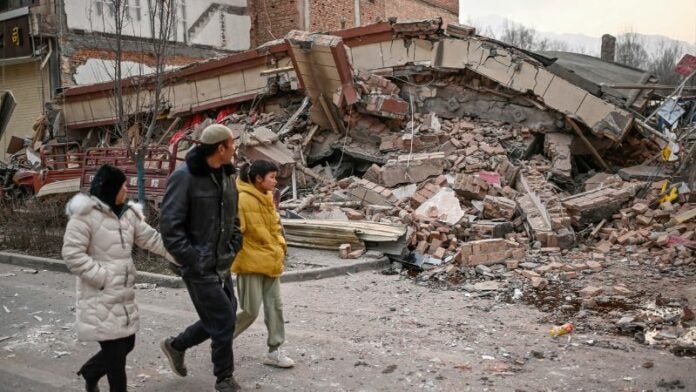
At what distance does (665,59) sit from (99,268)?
197 feet

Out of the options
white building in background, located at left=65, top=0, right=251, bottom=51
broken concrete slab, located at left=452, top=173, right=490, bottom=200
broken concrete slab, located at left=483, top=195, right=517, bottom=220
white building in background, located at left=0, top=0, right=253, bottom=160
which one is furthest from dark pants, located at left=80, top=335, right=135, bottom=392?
white building in background, located at left=65, top=0, right=251, bottom=51

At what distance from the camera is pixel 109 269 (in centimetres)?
373

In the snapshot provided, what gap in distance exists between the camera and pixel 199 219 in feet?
13.3

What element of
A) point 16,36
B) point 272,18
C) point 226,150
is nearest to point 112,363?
point 226,150

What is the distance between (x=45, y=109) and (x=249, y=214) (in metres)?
17.9

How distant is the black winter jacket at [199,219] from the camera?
395 centimetres

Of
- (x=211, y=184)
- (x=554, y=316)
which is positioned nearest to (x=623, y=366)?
(x=554, y=316)

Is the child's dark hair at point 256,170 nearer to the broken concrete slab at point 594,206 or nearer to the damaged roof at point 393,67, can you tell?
the broken concrete slab at point 594,206

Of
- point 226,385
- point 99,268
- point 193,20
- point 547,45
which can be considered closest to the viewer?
point 99,268

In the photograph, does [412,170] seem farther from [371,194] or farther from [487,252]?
[487,252]

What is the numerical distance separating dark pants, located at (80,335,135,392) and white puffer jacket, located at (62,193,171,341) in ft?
0.35

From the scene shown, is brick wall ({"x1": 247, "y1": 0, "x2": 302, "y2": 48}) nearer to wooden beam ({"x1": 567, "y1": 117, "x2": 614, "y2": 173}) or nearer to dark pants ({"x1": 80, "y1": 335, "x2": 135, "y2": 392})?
wooden beam ({"x1": 567, "y1": 117, "x2": 614, "y2": 173})

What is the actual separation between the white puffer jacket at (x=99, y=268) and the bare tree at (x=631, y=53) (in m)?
56.6

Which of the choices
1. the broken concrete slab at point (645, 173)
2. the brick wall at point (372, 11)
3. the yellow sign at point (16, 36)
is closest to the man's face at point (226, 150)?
the broken concrete slab at point (645, 173)
